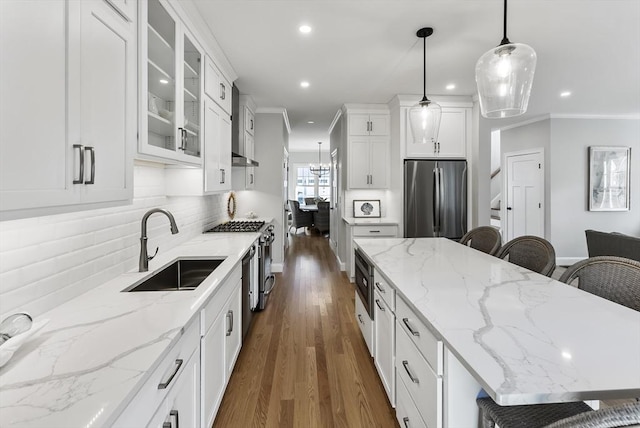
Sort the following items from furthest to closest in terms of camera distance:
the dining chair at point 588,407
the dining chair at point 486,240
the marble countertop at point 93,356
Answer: the dining chair at point 486,240 → the marble countertop at point 93,356 → the dining chair at point 588,407

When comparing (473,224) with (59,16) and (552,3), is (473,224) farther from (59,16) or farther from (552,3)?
(59,16)

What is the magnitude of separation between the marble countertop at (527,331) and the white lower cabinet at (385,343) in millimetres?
289

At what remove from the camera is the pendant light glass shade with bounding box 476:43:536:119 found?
1570mm

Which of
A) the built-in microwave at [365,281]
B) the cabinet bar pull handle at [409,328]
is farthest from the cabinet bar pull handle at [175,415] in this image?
the built-in microwave at [365,281]

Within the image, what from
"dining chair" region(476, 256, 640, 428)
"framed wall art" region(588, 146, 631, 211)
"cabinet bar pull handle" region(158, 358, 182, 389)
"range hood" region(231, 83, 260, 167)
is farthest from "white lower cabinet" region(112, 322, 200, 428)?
"framed wall art" region(588, 146, 631, 211)

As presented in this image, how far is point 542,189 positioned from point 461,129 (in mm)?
2732

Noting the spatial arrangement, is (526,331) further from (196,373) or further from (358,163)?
(358,163)

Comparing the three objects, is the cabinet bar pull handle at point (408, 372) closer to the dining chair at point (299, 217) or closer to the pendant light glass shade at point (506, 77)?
the pendant light glass shade at point (506, 77)

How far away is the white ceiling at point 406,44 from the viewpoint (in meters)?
2.32

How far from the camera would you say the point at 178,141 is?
204cm

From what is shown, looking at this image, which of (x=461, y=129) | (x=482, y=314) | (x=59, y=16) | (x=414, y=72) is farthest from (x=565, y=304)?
(x=461, y=129)

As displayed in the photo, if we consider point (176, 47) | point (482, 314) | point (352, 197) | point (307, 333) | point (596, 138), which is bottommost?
point (307, 333)

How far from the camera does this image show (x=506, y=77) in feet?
5.30

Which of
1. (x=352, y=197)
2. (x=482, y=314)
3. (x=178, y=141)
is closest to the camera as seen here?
(x=482, y=314)
